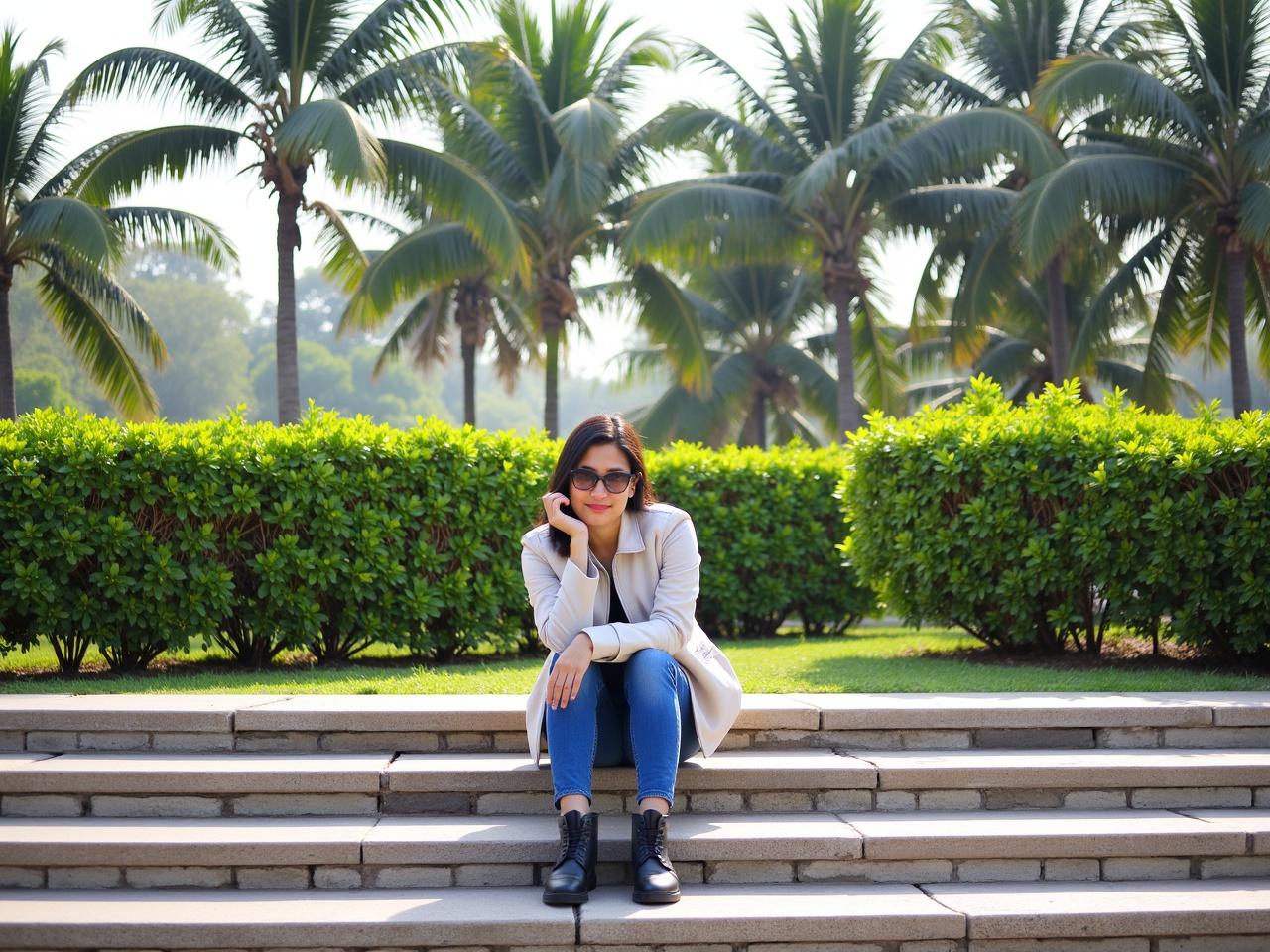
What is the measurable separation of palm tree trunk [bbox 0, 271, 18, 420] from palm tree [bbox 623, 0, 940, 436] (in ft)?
32.2

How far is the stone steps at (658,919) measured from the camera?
11.9 ft

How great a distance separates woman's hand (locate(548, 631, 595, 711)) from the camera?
3.98 meters

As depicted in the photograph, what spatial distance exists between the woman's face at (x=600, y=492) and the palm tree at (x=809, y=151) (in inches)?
506

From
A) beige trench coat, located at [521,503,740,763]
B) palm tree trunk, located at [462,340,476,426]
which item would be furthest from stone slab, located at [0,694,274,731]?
palm tree trunk, located at [462,340,476,426]

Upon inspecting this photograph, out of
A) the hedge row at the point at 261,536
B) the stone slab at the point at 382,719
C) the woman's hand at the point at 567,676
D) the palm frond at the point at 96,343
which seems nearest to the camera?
the woman's hand at the point at 567,676

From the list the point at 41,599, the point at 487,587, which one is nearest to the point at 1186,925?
the point at 487,587

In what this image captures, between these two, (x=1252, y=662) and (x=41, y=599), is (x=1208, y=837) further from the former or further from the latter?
(x=41, y=599)

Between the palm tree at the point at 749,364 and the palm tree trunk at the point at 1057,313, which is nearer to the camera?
A: the palm tree trunk at the point at 1057,313

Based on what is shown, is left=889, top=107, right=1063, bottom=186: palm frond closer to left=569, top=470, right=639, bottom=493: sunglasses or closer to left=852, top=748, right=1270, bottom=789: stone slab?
left=852, top=748, right=1270, bottom=789: stone slab

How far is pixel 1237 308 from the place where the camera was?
1614cm

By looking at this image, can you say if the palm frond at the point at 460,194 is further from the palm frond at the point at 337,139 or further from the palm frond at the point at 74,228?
the palm frond at the point at 74,228

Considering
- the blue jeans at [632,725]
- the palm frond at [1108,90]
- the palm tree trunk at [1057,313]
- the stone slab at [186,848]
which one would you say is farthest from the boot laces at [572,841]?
the palm tree trunk at [1057,313]

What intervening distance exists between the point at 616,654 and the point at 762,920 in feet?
3.56

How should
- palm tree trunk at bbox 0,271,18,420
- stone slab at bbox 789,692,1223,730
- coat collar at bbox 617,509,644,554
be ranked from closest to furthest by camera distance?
coat collar at bbox 617,509,644,554 < stone slab at bbox 789,692,1223,730 < palm tree trunk at bbox 0,271,18,420
